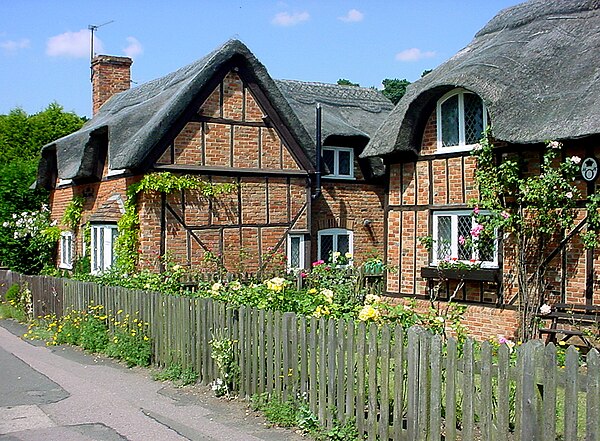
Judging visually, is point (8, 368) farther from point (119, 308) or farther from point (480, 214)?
point (480, 214)

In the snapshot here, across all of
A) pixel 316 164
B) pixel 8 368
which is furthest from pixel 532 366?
pixel 316 164

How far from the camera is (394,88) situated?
184 ft

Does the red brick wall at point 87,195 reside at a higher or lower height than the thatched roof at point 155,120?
lower

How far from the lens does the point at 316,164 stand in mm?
18484

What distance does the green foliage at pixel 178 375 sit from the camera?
31.0ft

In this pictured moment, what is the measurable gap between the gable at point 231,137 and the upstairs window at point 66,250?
5670 millimetres

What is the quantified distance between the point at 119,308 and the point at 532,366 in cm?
785

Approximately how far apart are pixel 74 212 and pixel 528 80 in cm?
1261

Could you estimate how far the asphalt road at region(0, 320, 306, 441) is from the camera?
749 centimetres

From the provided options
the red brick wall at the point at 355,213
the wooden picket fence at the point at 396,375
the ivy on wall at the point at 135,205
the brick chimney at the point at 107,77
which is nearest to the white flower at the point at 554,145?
the wooden picket fence at the point at 396,375

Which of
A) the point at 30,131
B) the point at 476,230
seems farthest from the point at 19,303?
the point at 30,131

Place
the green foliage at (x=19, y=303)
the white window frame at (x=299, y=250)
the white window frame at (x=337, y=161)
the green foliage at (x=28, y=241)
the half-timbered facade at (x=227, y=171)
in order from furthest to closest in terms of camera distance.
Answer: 1. the green foliage at (x=28, y=241)
2. the white window frame at (x=337, y=161)
3. the white window frame at (x=299, y=250)
4. the green foliage at (x=19, y=303)
5. the half-timbered facade at (x=227, y=171)

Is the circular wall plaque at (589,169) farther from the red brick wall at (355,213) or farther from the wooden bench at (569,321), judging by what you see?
the red brick wall at (355,213)

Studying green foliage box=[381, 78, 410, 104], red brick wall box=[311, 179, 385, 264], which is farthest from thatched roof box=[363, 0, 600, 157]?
green foliage box=[381, 78, 410, 104]
